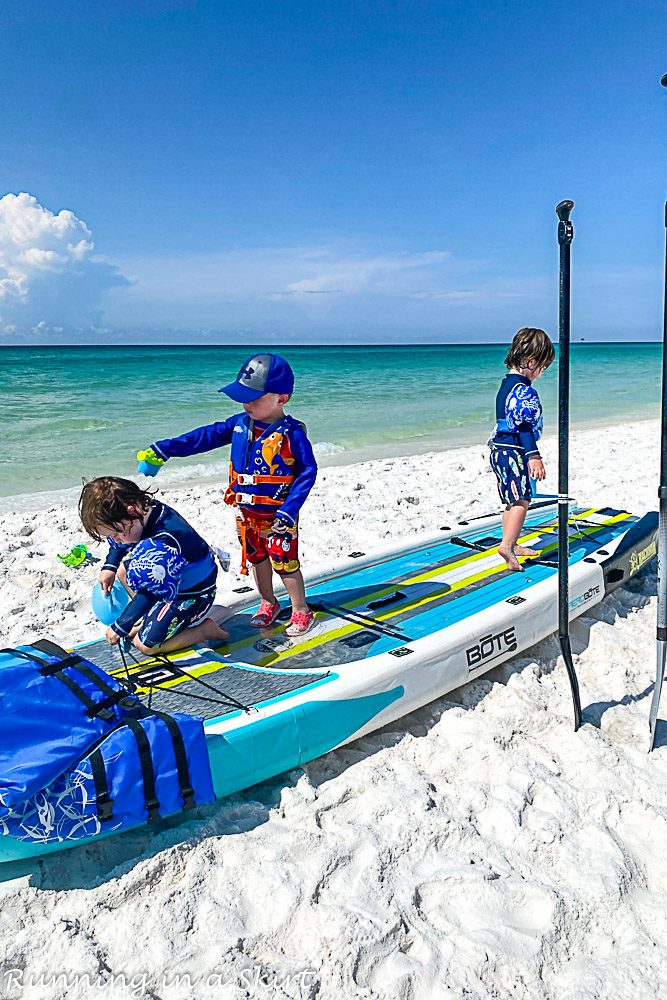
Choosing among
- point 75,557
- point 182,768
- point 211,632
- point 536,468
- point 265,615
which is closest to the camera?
point 182,768

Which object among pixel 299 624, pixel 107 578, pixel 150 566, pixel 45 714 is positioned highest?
pixel 150 566

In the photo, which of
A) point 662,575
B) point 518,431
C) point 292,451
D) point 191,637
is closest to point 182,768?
point 191,637

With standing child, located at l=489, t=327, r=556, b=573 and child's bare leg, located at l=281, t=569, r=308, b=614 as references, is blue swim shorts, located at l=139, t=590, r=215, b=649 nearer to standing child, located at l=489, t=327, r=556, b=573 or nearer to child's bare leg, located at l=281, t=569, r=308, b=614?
child's bare leg, located at l=281, t=569, r=308, b=614

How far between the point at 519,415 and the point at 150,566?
263 centimetres

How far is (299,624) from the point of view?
3.94m

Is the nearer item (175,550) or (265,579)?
(175,550)

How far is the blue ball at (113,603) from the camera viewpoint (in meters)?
3.67

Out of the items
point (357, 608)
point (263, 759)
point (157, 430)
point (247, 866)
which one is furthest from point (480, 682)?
point (157, 430)

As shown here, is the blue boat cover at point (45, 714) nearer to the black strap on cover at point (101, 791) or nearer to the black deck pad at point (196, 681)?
the black strap on cover at point (101, 791)

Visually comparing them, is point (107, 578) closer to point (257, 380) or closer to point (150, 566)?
point (150, 566)

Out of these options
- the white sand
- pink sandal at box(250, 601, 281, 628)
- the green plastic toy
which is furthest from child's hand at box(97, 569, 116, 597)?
the green plastic toy

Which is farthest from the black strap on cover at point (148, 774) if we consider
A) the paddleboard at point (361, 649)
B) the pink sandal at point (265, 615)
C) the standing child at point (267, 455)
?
the pink sandal at point (265, 615)

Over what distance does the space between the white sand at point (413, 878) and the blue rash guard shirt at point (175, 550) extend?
1.00 m

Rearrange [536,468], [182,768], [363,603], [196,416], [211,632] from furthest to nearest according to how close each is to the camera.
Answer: [196,416], [536,468], [363,603], [211,632], [182,768]
